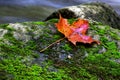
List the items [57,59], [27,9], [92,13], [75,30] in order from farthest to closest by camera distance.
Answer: [27,9] < [92,13] < [75,30] < [57,59]

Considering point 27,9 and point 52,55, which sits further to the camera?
point 27,9

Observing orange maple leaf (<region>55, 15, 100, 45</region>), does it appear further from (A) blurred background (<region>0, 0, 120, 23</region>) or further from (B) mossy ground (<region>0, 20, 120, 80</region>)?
(A) blurred background (<region>0, 0, 120, 23</region>)

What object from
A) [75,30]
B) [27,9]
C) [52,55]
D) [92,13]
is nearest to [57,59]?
[52,55]

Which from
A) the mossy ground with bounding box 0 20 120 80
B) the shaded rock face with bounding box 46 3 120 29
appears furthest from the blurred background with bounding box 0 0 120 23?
the mossy ground with bounding box 0 20 120 80

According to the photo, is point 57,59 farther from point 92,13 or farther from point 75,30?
point 92,13

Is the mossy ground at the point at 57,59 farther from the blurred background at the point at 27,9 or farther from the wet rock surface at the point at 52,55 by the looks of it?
the blurred background at the point at 27,9

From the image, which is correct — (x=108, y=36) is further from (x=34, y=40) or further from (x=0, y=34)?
(x=0, y=34)
